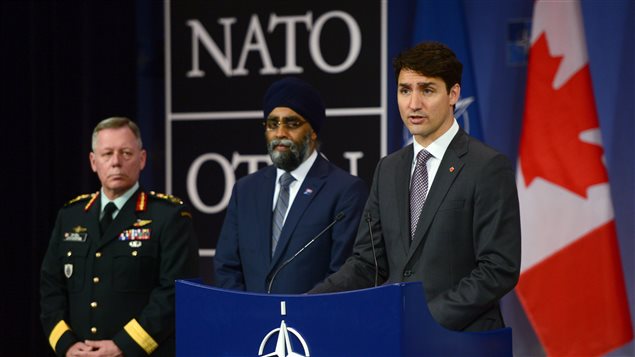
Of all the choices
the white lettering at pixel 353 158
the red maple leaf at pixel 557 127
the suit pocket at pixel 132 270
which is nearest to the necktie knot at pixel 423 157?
the suit pocket at pixel 132 270

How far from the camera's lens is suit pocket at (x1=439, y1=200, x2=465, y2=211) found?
2662 millimetres

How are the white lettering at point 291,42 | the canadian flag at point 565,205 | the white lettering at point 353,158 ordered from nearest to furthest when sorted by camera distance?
the canadian flag at point 565,205 → the white lettering at point 353,158 → the white lettering at point 291,42

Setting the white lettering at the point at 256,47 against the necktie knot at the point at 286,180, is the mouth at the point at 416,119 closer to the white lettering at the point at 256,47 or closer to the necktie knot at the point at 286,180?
the necktie knot at the point at 286,180

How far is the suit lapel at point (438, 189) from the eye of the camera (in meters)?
2.69

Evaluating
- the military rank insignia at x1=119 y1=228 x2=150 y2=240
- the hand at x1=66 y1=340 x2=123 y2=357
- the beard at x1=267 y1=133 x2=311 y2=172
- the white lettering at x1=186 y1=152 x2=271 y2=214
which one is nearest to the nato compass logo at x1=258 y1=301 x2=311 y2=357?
the beard at x1=267 y1=133 x2=311 y2=172

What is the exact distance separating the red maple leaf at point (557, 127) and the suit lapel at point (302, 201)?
1687 mm

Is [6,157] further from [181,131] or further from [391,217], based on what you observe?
[391,217]

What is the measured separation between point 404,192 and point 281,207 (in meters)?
0.96

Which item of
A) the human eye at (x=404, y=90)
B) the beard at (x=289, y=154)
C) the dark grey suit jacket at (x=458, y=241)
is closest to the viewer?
the dark grey suit jacket at (x=458, y=241)

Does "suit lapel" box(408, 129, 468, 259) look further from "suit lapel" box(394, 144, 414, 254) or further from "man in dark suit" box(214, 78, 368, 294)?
"man in dark suit" box(214, 78, 368, 294)

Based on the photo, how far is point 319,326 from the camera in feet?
7.83

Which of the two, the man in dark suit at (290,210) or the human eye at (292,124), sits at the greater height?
the human eye at (292,124)

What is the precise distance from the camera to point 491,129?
5.29 metres

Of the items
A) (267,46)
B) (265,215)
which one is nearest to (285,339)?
(265,215)
